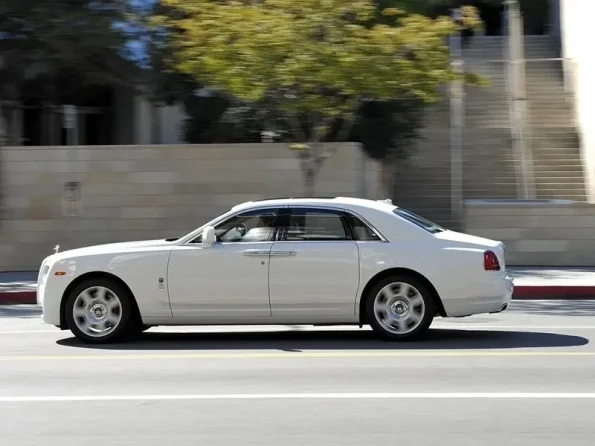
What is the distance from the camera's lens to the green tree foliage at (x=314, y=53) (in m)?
17.0

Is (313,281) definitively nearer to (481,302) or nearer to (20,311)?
(481,302)

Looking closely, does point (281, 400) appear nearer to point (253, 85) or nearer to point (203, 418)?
point (203, 418)

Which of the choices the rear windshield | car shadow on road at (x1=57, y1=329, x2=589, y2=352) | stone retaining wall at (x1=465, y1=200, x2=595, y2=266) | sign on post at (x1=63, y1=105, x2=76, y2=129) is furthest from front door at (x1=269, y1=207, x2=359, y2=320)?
sign on post at (x1=63, y1=105, x2=76, y2=129)

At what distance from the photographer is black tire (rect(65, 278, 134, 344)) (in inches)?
422

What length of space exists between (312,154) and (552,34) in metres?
19.4

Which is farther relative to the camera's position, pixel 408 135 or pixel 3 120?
pixel 3 120

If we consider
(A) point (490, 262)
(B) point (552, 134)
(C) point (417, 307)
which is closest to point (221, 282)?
(C) point (417, 307)

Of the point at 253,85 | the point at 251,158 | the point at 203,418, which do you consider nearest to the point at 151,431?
the point at 203,418

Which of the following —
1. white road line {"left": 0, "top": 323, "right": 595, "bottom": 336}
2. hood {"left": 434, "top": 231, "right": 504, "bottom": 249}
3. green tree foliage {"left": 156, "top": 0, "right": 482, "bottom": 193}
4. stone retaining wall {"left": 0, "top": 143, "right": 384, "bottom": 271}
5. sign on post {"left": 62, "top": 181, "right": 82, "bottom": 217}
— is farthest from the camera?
sign on post {"left": 62, "top": 181, "right": 82, "bottom": 217}

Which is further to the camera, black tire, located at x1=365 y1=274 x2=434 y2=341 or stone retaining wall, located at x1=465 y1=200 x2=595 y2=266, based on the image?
stone retaining wall, located at x1=465 y1=200 x2=595 y2=266

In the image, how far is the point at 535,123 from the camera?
2788 cm

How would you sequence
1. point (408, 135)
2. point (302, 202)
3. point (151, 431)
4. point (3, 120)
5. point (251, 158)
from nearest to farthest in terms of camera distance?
1. point (151, 431)
2. point (302, 202)
3. point (251, 158)
4. point (408, 135)
5. point (3, 120)

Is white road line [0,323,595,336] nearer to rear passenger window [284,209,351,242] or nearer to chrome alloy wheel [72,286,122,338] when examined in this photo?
chrome alloy wheel [72,286,122,338]

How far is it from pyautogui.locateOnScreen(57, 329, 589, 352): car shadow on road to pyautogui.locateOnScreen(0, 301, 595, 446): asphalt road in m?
0.02
